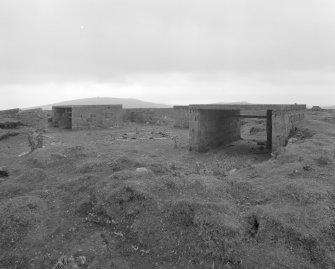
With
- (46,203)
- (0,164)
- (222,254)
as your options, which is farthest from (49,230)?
(0,164)

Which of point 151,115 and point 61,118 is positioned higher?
point 151,115

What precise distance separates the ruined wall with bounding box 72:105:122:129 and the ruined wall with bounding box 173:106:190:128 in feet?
17.5

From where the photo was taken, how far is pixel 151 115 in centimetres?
3288

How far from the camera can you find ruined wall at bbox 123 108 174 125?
105 ft

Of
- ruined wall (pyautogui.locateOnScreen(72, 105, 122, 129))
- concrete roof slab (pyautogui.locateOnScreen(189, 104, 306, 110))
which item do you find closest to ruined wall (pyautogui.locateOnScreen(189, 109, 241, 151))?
concrete roof slab (pyautogui.locateOnScreen(189, 104, 306, 110))

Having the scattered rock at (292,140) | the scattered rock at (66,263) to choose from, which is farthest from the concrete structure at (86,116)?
the scattered rock at (66,263)

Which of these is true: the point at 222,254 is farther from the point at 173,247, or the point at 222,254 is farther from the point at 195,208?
the point at 195,208

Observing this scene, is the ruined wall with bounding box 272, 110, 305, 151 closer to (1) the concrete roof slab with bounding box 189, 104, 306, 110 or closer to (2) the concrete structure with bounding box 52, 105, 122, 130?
(1) the concrete roof slab with bounding box 189, 104, 306, 110

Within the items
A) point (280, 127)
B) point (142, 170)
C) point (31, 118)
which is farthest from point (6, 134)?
point (280, 127)

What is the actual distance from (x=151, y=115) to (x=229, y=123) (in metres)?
15.2

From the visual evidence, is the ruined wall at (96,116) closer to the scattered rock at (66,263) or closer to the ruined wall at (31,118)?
the ruined wall at (31,118)

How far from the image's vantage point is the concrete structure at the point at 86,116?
26.9 metres

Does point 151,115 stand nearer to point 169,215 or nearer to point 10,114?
point 10,114

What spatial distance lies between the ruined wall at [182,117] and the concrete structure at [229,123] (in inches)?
394
